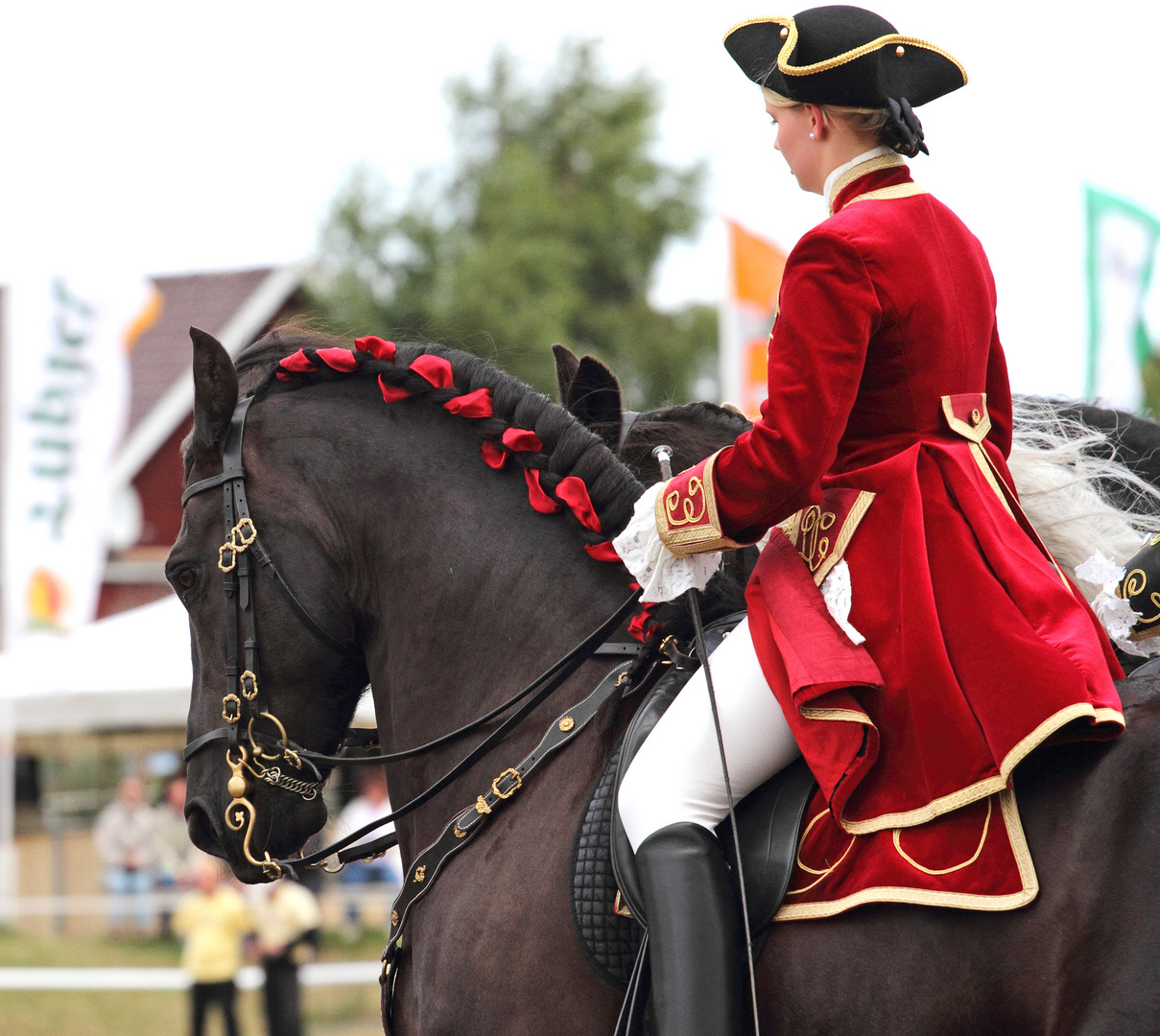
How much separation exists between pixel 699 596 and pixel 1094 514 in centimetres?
110

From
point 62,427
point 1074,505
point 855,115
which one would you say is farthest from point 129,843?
point 855,115

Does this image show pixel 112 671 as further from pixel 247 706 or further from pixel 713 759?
pixel 713 759

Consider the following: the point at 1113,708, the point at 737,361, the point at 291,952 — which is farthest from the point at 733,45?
the point at 737,361

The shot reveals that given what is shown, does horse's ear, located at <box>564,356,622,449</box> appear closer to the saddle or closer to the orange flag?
the saddle

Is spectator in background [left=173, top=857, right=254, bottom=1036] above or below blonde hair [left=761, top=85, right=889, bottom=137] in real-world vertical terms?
below

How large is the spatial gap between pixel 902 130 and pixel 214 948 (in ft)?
28.3

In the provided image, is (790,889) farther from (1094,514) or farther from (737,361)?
(737,361)

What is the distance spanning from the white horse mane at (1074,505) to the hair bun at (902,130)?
1020mm

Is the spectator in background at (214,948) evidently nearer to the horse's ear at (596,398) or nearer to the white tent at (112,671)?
the white tent at (112,671)

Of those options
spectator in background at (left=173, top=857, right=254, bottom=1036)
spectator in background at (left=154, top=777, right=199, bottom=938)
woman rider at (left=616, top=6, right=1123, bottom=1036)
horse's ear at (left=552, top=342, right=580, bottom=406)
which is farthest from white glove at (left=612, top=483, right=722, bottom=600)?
spectator in background at (left=154, top=777, right=199, bottom=938)

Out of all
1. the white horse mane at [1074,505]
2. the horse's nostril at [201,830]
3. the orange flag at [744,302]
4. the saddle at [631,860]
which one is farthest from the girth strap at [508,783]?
the orange flag at [744,302]

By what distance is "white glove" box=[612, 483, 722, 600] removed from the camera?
2.54 m

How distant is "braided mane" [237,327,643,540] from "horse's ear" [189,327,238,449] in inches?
3.7

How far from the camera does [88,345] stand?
13.9m
